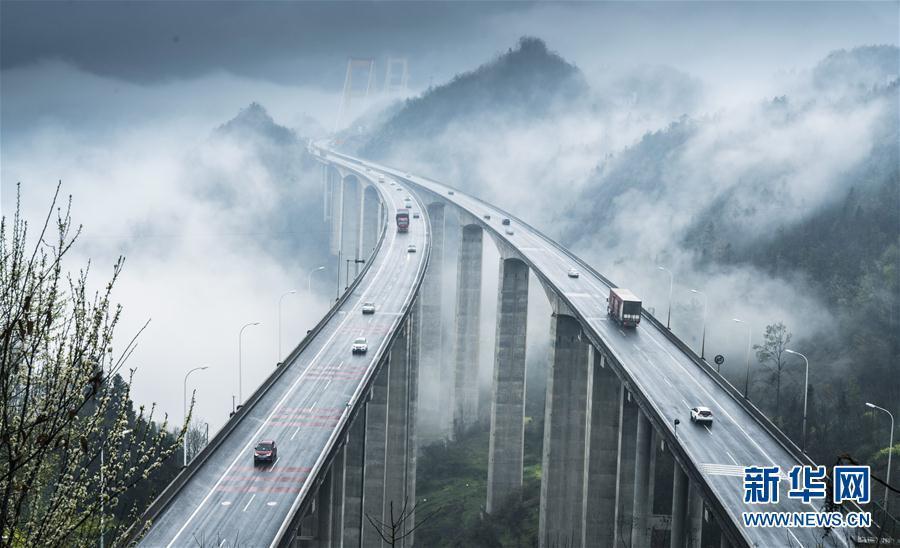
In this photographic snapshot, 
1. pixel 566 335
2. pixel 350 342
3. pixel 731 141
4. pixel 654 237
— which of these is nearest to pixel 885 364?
pixel 566 335

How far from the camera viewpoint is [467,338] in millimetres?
126000

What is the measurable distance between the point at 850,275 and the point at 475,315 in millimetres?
50036

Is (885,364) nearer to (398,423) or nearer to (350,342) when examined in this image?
(398,423)

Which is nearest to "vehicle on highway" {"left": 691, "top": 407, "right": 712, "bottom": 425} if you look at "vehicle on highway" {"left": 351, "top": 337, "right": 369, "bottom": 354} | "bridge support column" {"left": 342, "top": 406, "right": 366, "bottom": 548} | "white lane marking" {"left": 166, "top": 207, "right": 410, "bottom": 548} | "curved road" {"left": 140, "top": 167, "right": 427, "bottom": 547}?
"curved road" {"left": 140, "top": 167, "right": 427, "bottom": 547}

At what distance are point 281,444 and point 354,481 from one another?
1387cm

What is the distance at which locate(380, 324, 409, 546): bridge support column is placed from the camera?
85125 millimetres

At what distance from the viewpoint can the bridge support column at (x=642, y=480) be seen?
59812 mm

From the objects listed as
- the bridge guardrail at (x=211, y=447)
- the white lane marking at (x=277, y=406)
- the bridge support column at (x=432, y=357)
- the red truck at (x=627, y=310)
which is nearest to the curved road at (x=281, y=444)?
the white lane marking at (x=277, y=406)

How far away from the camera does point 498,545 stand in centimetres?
8856

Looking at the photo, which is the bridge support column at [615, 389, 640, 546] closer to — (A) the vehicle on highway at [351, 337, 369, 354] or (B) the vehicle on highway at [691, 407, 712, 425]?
(B) the vehicle on highway at [691, 407, 712, 425]

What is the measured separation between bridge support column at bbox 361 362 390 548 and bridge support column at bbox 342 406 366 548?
10.8m

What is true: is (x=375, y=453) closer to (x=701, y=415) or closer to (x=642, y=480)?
(x=642, y=480)

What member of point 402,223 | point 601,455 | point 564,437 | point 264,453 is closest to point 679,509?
point 601,455

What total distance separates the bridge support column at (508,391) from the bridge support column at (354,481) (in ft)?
116
